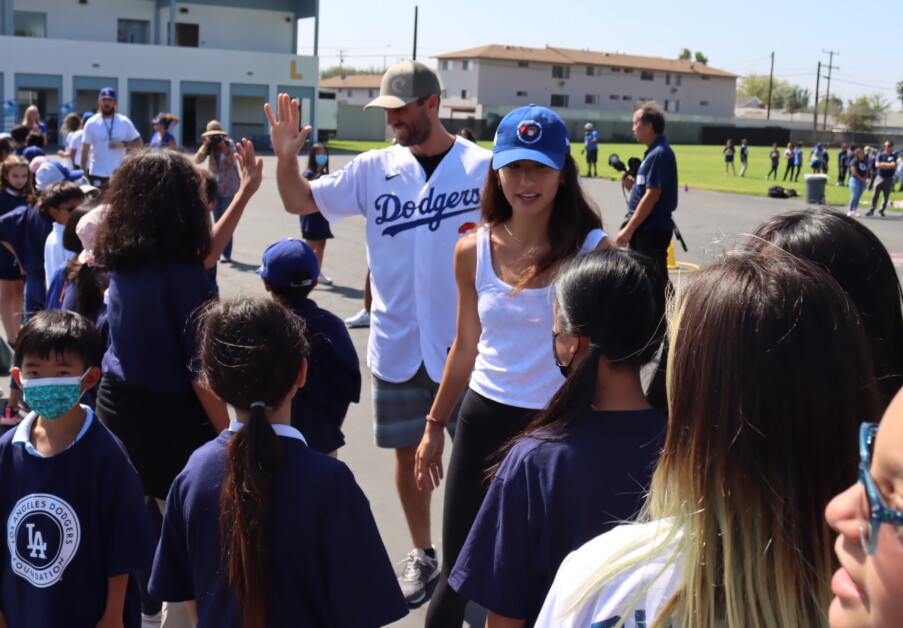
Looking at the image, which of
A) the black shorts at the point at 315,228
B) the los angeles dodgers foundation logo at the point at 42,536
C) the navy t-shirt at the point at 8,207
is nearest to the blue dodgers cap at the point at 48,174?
the navy t-shirt at the point at 8,207

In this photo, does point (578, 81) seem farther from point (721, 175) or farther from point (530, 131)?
point (530, 131)

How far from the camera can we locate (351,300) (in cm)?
1054

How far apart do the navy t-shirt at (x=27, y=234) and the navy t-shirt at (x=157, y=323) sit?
352 cm

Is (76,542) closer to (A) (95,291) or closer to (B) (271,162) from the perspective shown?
(A) (95,291)

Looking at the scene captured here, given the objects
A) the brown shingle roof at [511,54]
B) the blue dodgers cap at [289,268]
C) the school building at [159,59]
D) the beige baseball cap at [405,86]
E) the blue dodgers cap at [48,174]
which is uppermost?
the brown shingle roof at [511,54]

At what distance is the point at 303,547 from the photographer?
233 cm

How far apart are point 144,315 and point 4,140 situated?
7.26m

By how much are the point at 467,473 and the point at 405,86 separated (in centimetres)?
189

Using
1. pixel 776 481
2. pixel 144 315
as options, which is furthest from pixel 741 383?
pixel 144 315

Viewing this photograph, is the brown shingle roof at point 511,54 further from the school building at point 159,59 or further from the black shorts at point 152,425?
the black shorts at point 152,425

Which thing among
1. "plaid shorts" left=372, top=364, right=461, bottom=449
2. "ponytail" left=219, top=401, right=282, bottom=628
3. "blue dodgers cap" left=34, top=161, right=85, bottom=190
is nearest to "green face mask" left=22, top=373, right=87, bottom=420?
"ponytail" left=219, top=401, right=282, bottom=628

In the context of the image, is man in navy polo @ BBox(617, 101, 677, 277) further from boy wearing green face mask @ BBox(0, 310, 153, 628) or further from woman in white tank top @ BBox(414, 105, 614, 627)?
boy wearing green face mask @ BBox(0, 310, 153, 628)

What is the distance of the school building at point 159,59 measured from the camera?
46.4 meters

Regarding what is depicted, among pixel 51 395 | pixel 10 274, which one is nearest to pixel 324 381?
pixel 51 395
